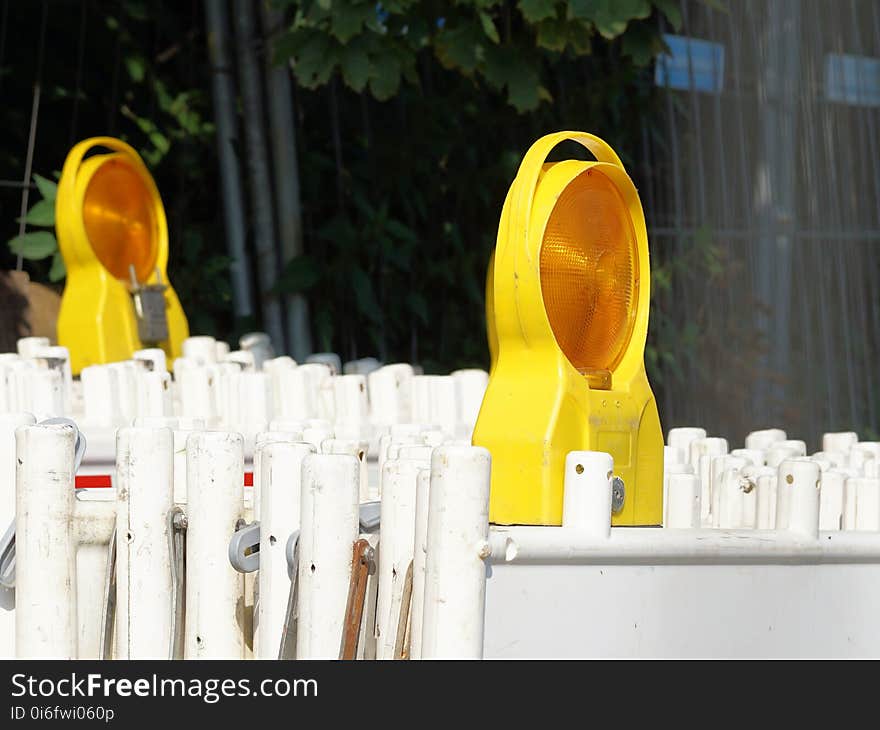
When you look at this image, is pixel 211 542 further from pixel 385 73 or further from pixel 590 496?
pixel 385 73

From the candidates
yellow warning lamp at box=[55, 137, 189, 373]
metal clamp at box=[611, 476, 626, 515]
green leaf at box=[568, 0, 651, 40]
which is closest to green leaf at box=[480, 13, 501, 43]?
green leaf at box=[568, 0, 651, 40]

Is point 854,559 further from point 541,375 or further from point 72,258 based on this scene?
point 72,258

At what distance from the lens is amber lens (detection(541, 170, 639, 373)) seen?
2.26 meters

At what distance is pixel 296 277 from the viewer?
19.1 feet

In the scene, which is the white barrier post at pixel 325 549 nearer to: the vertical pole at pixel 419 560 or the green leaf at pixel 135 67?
the vertical pole at pixel 419 560

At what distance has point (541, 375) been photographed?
7.20 ft

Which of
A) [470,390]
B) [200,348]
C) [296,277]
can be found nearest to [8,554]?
[470,390]

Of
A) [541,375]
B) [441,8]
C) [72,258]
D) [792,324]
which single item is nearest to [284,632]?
[541,375]

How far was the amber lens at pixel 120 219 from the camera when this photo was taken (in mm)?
4480

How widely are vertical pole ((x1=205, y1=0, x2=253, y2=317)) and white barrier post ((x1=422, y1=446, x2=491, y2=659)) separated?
4419 mm

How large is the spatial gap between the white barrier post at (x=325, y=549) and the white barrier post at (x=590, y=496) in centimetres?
28

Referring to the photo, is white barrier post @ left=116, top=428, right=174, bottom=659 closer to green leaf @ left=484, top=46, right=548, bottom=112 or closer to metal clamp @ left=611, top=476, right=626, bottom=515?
metal clamp @ left=611, top=476, right=626, bottom=515

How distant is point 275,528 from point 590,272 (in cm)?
76
